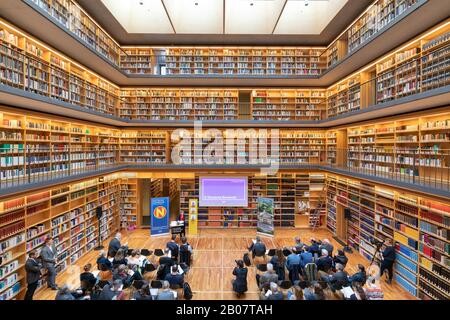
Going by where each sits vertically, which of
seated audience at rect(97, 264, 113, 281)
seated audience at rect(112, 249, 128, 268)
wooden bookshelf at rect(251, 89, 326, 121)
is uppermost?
wooden bookshelf at rect(251, 89, 326, 121)

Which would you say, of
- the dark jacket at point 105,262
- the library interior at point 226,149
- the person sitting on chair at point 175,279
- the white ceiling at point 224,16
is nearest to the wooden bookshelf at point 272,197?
the library interior at point 226,149

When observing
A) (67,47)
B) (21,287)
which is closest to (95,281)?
(21,287)

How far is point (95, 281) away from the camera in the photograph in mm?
5160

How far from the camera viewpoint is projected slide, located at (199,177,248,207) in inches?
404

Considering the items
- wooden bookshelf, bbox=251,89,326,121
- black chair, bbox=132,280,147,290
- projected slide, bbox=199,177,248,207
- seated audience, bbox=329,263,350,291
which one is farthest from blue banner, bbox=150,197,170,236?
seated audience, bbox=329,263,350,291

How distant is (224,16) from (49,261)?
872 centimetres

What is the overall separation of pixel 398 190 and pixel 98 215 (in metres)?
8.21

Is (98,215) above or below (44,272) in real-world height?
above

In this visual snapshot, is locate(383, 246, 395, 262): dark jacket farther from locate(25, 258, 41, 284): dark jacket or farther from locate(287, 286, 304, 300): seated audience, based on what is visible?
locate(25, 258, 41, 284): dark jacket

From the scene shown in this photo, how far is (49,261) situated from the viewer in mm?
5820

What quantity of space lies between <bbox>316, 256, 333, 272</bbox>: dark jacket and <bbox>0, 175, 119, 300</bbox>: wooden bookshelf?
621 centimetres

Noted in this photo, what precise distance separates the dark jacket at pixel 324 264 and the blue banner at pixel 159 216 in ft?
18.4
